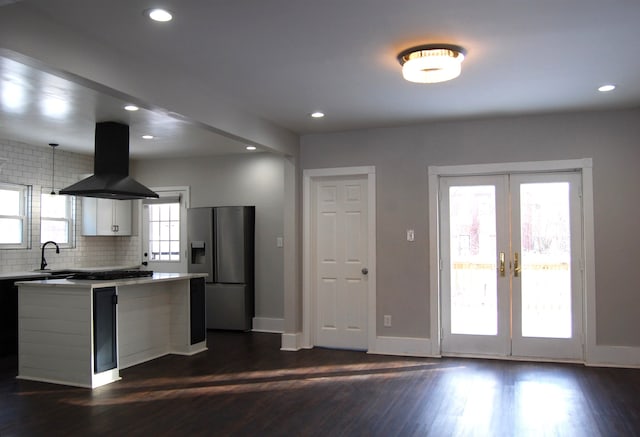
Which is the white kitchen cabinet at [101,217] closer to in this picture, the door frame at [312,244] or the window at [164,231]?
the window at [164,231]

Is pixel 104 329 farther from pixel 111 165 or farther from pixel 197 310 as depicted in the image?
pixel 111 165

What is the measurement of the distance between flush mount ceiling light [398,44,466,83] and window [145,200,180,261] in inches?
212

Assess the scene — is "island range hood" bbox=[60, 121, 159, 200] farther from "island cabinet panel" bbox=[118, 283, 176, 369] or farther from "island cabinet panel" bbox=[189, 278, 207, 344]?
"island cabinet panel" bbox=[189, 278, 207, 344]

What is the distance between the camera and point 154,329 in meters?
Result: 5.93

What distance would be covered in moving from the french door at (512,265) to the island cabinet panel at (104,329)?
337 cm

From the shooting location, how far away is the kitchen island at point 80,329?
4785 millimetres

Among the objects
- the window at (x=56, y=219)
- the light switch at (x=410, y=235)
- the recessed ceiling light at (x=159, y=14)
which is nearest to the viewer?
the recessed ceiling light at (x=159, y=14)

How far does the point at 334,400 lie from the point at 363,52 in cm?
265

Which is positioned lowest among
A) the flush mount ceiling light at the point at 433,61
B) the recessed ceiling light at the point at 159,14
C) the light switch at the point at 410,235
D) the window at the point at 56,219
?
the light switch at the point at 410,235

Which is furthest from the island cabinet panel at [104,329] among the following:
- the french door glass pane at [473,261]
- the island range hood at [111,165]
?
the french door glass pane at [473,261]

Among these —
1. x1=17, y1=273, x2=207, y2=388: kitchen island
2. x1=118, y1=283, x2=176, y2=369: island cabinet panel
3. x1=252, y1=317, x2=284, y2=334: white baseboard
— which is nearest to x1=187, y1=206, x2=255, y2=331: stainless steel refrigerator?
x1=252, y1=317, x2=284, y2=334: white baseboard

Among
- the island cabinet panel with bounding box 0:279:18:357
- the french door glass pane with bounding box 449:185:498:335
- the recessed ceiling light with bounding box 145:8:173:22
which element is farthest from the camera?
the island cabinet panel with bounding box 0:279:18:357

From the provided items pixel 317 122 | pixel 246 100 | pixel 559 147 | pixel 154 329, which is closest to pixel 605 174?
pixel 559 147

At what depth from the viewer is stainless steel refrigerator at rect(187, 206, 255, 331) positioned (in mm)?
7574
